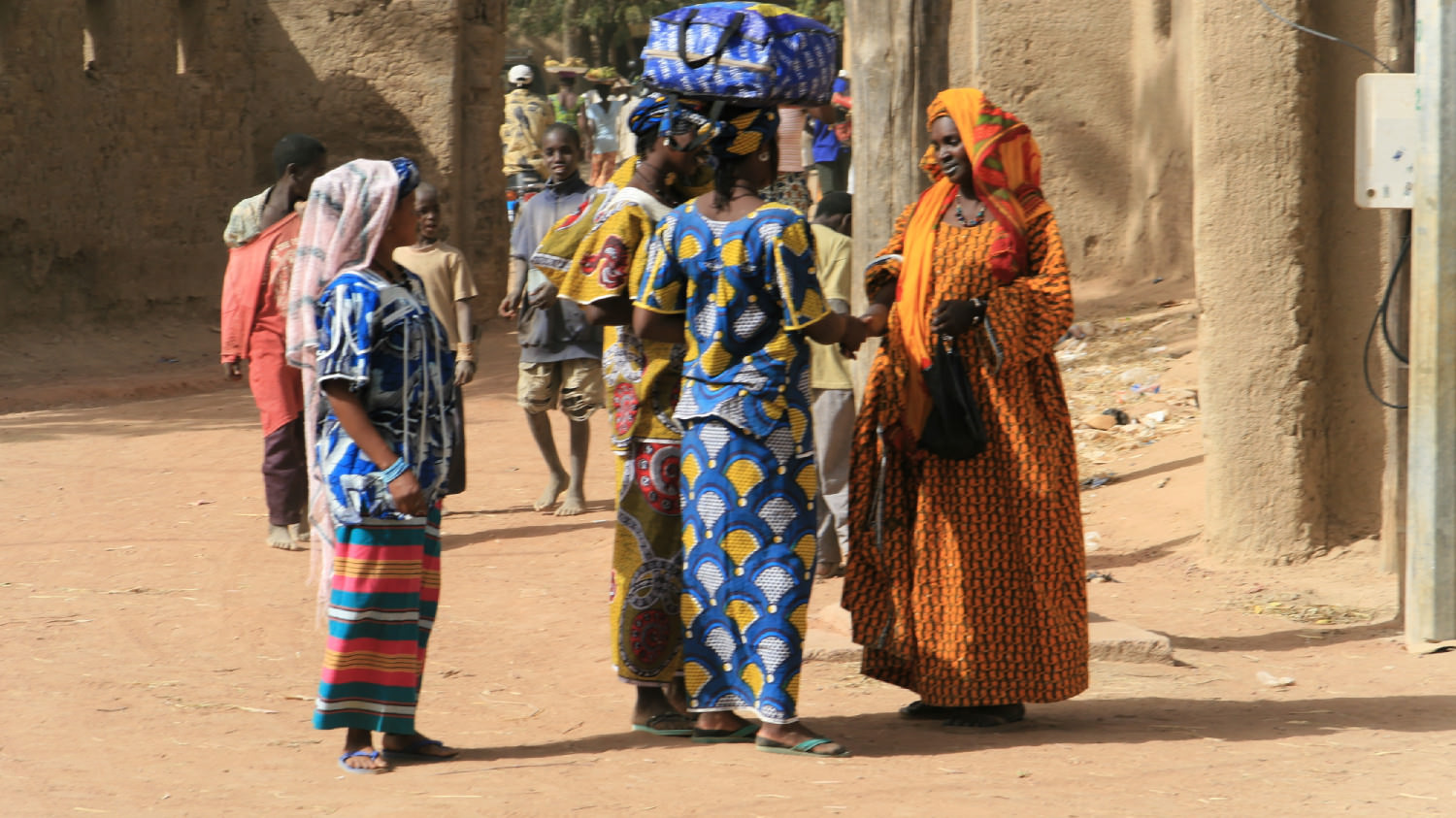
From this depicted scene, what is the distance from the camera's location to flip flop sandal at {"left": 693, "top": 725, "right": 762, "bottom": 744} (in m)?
4.50

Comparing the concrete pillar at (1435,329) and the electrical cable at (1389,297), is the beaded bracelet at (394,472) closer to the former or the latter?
the concrete pillar at (1435,329)

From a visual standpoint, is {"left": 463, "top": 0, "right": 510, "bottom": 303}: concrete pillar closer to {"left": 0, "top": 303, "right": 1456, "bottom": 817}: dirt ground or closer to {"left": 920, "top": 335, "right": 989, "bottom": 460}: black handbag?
{"left": 0, "top": 303, "right": 1456, "bottom": 817}: dirt ground

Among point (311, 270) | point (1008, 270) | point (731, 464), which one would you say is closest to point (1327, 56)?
point (1008, 270)

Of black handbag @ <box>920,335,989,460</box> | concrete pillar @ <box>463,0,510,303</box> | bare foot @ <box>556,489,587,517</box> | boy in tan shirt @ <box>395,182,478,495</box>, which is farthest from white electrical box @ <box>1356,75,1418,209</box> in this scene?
concrete pillar @ <box>463,0,510,303</box>

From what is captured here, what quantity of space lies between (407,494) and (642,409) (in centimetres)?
76

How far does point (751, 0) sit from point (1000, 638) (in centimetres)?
202

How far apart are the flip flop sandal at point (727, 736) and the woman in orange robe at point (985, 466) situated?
50 cm

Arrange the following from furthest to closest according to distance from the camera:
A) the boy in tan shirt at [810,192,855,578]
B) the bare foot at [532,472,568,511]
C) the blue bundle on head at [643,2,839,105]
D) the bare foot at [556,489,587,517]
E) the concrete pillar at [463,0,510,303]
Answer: the concrete pillar at [463,0,510,303] < the bare foot at [532,472,568,511] < the bare foot at [556,489,587,517] < the boy in tan shirt at [810,192,855,578] < the blue bundle on head at [643,2,839,105]

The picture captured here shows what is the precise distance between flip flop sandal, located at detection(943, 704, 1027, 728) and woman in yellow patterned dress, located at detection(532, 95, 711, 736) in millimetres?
841

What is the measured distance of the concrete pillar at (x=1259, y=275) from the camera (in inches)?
269

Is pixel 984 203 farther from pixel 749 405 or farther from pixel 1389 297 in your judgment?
pixel 1389 297

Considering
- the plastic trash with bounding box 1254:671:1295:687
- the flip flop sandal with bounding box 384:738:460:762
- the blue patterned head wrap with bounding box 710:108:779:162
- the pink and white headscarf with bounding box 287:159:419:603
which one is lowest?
the plastic trash with bounding box 1254:671:1295:687

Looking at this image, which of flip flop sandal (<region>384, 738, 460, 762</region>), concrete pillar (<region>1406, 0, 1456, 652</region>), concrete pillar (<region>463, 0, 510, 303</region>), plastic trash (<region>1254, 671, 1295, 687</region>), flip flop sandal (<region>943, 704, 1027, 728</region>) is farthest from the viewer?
concrete pillar (<region>463, 0, 510, 303</region>)

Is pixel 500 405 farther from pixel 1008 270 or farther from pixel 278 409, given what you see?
pixel 1008 270
